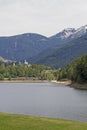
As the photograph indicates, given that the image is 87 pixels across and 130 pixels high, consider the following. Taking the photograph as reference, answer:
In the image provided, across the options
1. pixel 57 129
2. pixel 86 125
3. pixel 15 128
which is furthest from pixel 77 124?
pixel 15 128

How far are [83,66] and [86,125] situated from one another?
15592cm

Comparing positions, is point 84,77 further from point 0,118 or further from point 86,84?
point 0,118

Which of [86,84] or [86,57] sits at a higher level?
[86,57]

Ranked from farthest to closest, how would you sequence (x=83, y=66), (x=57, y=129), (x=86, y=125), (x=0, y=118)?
(x=83, y=66), (x=0, y=118), (x=86, y=125), (x=57, y=129)

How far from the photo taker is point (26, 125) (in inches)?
1597

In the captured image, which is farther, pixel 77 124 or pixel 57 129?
pixel 77 124

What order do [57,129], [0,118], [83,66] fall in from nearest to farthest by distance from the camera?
[57,129] → [0,118] → [83,66]

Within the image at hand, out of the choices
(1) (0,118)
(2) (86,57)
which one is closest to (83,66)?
(2) (86,57)

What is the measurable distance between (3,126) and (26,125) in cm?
267

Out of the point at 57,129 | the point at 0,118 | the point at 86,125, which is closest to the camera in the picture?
the point at 57,129

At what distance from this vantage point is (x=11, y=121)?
42.7 metres

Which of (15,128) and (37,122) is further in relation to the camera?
(37,122)

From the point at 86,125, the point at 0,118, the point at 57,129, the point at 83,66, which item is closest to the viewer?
the point at 57,129

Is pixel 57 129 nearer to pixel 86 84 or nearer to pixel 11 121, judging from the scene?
pixel 11 121
